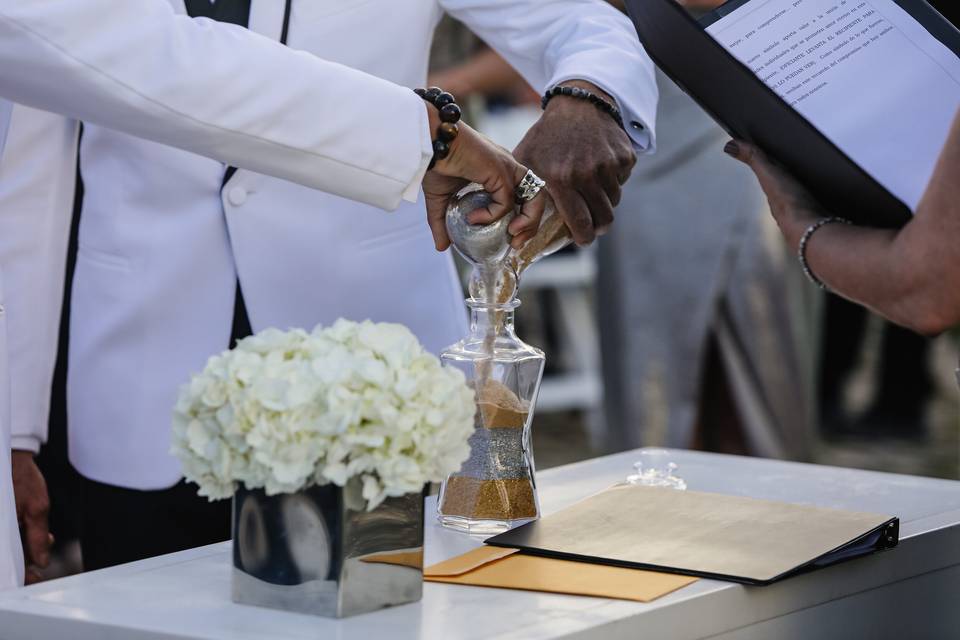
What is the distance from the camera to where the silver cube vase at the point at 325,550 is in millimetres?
1099

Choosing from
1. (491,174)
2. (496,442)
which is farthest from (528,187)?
(496,442)

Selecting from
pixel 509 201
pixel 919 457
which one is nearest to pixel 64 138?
pixel 509 201

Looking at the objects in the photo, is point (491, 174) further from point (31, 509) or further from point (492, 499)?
point (31, 509)

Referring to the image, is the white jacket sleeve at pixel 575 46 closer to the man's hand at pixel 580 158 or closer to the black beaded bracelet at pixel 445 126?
the man's hand at pixel 580 158

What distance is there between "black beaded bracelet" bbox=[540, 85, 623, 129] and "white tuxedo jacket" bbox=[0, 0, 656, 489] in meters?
0.02

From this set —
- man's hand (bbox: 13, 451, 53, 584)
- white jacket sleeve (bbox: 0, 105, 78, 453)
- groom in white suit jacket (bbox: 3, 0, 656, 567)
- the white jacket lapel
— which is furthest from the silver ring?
man's hand (bbox: 13, 451, 53, 584)

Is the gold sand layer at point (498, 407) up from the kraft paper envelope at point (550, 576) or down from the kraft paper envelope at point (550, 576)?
up

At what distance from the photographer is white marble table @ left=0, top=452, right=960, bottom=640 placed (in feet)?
3.63

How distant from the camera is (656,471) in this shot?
1677mm

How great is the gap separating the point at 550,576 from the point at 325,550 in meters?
0.23

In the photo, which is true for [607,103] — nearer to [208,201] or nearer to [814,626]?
[208,201]

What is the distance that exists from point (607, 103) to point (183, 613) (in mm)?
860

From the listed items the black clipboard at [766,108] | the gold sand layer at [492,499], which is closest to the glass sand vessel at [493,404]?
the gold sand layer at [492,499]

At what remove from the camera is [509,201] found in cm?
149
